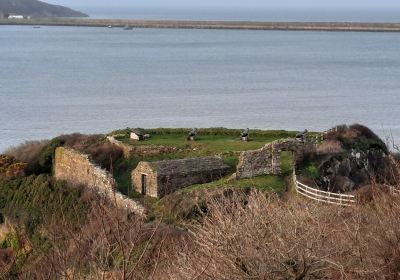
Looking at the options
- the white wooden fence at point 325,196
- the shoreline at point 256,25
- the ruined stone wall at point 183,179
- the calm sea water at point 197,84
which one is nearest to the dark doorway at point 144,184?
the ruined stone wall at point 183,179

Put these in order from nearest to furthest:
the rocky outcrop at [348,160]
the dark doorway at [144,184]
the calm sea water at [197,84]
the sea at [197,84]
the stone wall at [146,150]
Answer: the dark doorway at [144,184]
the rocky outcrop at [348,160]
the stone wall at [146,150]
the sea at [197,84]
the calm sea water at [197,84]

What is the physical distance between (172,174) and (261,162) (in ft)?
8.09

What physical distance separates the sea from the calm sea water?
0.10m

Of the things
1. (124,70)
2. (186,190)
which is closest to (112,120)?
(186,190)

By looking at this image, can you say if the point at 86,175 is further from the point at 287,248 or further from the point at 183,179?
the point at 287,248

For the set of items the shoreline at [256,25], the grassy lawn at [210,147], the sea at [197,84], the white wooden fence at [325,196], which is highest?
the white wooden fence at [325,196]

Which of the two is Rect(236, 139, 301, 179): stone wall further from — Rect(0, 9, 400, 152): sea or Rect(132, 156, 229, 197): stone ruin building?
Rect(0, 9, 400, 152): sea

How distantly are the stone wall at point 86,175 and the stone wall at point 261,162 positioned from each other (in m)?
3.11

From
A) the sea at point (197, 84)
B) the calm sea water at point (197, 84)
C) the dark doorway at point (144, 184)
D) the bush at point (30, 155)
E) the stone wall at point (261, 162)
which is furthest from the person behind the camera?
the calm sea water at point (197, 84)

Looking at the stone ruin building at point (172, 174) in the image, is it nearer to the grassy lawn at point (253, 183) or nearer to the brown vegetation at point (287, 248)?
the grassy lawn at point (253, 183)

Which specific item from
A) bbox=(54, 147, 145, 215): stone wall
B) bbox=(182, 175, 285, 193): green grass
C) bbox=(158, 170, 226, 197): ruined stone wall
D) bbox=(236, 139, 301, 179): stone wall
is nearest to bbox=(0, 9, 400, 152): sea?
bbox=(236, 139, 301, 179): stone wall

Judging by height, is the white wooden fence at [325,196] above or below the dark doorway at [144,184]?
above

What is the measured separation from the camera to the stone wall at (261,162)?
2355 cm

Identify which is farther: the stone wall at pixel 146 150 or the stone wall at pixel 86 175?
the stone wall at pixel 146 150
